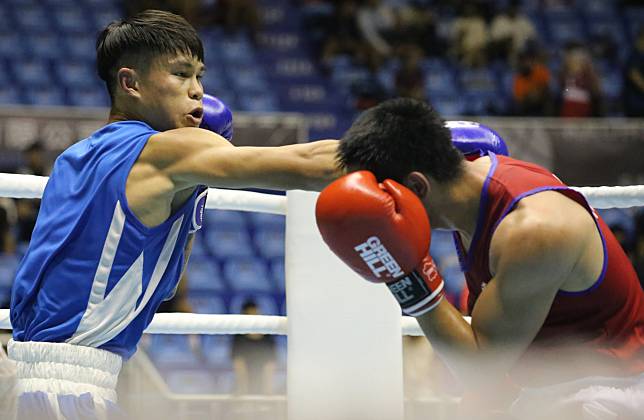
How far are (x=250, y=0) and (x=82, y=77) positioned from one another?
1.93 m

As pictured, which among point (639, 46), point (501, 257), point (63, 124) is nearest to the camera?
point (501, 257)

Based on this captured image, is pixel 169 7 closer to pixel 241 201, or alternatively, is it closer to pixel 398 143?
pixel 241 201

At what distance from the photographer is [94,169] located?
6.49ft

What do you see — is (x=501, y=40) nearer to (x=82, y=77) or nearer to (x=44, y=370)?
(x=82, y=77)

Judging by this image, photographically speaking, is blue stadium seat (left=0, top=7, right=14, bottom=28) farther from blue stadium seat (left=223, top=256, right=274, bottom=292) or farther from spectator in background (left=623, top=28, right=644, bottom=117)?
spectator in background (left=623, top=28, right=644, bottom=117)

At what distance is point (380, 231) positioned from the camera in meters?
1.81

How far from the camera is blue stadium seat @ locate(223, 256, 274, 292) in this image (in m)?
6.69

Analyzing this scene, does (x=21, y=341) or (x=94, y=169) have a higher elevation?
(x=94, y=169)

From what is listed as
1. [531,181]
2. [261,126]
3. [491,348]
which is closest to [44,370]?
[491,348]

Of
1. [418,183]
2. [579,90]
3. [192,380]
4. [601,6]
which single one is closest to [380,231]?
[418,183]

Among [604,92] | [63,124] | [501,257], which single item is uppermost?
[501,257]

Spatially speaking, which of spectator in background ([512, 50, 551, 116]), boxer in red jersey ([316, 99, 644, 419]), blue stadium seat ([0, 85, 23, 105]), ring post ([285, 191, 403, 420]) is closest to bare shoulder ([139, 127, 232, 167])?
boxer in red jersey ([316, 99, 644, 419])

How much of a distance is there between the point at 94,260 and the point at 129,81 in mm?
437

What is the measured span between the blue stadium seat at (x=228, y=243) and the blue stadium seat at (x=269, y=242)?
7 centimetres
